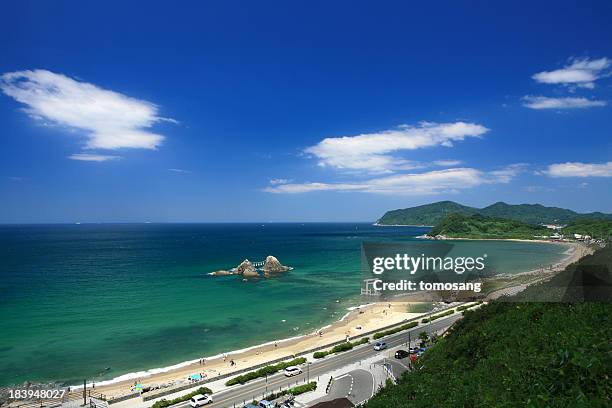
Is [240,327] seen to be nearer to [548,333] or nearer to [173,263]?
[548,333]

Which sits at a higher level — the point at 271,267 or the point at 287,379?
the point at 271,267

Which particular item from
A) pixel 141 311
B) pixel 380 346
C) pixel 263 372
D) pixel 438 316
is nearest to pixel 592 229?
pixel 438 316

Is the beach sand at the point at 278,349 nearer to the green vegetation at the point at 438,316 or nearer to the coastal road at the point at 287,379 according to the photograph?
the green vegetation at the point at 438,316

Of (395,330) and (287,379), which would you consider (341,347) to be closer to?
(287,379)

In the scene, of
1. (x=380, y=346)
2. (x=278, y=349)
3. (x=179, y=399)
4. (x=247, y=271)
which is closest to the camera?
(x=179, y=399)

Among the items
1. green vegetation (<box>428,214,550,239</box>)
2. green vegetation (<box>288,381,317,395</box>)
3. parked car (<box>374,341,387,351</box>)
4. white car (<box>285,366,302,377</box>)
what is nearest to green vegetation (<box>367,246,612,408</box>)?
green vegetation (<box>288,381,317,395</box>)

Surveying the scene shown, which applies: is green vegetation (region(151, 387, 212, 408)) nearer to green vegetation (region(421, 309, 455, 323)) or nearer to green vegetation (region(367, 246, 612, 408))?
green vegetation (region(367, 246, 612, 408))

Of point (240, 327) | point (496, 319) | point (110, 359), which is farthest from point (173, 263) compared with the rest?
point (496, 319)
